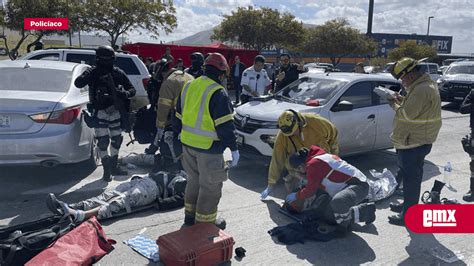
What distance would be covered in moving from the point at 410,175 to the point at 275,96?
325 centimetres

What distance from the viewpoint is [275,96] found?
753cm

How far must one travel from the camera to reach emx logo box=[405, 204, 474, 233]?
4680mm

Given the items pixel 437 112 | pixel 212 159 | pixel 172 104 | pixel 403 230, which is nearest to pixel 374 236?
pixel 403 230

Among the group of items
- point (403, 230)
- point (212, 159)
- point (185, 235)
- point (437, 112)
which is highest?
point (437, 112)

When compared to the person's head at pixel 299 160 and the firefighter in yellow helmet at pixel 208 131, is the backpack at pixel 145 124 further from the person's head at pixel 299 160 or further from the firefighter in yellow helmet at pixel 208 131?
the person's head at pixel 299 160

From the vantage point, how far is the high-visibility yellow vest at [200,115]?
399 cm

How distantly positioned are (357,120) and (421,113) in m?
2.29

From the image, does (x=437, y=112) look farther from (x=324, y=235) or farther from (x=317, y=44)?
(x=317, y=44)

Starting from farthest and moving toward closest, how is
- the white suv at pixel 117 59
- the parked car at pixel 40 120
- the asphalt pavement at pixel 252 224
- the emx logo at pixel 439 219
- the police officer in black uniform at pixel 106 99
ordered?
the white suv at pixel 117 59 → the police officer in black uniform at pixel 106 99 → the parked car at pixel 40 120 → the emx logo at pixel 439 219 → the asphalt pavement at pixel 252 224

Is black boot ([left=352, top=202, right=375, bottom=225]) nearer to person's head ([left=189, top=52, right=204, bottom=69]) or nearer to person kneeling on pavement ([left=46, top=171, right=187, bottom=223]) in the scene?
person kneeling on pavement ([left=46, top=171, right=187, bottom=223])

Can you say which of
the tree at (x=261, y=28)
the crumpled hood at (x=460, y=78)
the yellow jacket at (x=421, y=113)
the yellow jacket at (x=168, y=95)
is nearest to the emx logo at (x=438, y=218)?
the yellow jacket at (x=421, y=113)

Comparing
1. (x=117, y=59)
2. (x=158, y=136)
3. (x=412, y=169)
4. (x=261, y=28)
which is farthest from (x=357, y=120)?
(x=261, y=28)

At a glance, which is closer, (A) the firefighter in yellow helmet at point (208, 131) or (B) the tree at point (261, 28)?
(A) the firefighter in yellow helmet at point (208, 131)

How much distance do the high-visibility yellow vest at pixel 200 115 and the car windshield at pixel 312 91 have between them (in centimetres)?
303
